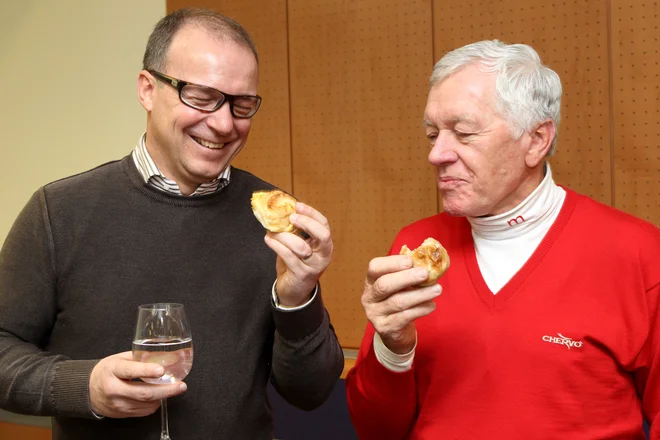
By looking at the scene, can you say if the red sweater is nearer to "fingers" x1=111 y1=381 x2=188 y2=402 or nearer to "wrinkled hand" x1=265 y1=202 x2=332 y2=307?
"wrinkled hand" x1=265 y1=202 x2=332 y2=307

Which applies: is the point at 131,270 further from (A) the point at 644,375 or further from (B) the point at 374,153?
(B) the point at 374,153

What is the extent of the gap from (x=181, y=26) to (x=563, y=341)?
1352 millimetres

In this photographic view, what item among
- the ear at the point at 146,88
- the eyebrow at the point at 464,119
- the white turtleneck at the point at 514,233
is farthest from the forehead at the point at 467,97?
the ear at the point at 146,88

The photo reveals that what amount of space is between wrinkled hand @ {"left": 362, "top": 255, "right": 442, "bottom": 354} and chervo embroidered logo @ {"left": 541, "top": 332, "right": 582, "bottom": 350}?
14.4 inches

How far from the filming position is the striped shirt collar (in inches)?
74.5

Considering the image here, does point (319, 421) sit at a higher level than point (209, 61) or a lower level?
lower

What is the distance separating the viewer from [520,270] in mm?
1854

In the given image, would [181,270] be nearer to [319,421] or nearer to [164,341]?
[164,341]

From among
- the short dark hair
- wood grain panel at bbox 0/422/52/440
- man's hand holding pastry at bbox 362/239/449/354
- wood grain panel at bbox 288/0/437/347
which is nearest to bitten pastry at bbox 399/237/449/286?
man's hand holding pastry at bbox 362/239/449/354

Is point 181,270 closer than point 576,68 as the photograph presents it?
Yes

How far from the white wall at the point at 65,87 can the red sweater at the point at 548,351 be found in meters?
3.07

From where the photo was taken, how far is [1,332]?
5.55 ft

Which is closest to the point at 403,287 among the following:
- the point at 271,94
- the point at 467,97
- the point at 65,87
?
the point at 467,97

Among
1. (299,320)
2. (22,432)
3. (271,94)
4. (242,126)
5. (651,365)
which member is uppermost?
(271,94)
